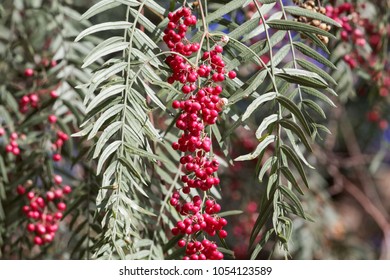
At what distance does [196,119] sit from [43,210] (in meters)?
0.83

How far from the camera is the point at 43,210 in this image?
1626 mm

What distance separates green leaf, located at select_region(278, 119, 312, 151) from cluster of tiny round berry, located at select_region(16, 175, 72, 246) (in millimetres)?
815

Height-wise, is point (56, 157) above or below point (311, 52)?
below

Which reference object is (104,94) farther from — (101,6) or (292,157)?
(292,157)

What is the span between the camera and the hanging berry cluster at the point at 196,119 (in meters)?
0.94

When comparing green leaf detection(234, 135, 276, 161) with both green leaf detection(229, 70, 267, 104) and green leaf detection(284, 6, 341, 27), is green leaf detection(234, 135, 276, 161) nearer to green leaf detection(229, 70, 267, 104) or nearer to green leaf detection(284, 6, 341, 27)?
green leaf detection(229, 70, 267, 104)

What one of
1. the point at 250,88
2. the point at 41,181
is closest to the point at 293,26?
the point at 250,88

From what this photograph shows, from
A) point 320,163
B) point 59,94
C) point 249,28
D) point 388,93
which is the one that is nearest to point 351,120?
point 320,163

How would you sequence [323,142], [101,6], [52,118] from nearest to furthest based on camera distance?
1. [101,6]
2. [52,118]
3. [323,142]

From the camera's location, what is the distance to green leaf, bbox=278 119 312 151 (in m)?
0.90

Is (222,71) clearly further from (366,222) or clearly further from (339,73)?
(366,222)

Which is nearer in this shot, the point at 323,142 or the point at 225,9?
the point at 225,9

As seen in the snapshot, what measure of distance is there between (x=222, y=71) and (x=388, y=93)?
5.23 feet

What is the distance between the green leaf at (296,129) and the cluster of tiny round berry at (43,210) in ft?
2.67
